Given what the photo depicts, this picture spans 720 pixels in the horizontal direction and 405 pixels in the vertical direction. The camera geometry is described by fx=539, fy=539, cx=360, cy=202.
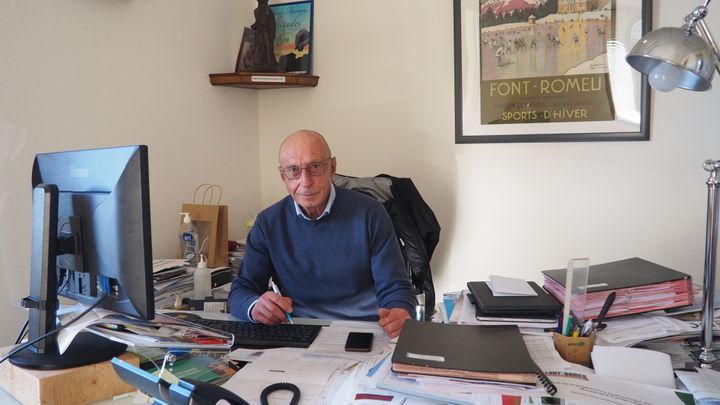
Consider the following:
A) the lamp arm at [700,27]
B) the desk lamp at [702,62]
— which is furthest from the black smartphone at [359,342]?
the lamp arm at [700,27]

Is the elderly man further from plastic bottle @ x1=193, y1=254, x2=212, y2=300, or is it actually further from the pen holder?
the pen holder

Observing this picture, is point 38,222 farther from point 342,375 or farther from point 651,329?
point 651,329

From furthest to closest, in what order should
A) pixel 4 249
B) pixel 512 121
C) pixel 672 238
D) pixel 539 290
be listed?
pixel 512 121
pixel 672 238
pixel 4 249
pixel 539 290

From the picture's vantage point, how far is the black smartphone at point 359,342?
1.31 meters

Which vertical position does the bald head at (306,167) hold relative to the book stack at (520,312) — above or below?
above

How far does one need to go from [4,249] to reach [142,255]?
1020 mm

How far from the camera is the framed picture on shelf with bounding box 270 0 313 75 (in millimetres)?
3027

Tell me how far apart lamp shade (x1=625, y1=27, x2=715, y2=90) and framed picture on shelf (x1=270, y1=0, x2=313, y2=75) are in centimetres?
201

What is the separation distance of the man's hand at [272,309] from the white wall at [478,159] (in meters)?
1.46

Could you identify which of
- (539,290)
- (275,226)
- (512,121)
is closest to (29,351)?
(275,226)

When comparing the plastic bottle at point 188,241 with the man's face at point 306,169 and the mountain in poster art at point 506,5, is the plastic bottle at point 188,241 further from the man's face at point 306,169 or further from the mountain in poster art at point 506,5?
the mountain in poster art at point 506,5

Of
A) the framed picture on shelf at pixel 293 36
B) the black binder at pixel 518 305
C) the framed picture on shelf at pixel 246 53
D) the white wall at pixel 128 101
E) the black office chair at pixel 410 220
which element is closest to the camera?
the black binder at pixel 518 305

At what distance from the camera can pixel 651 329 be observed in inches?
51.8

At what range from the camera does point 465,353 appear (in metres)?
1.09
